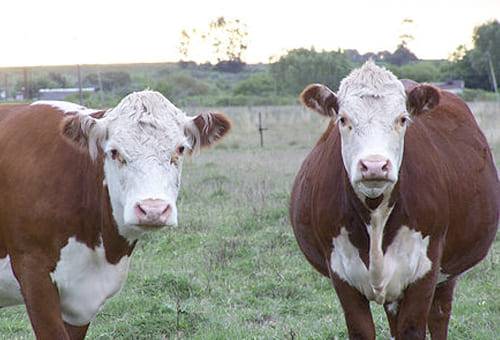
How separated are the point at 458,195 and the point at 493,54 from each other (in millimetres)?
51031

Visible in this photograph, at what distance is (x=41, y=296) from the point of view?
520 cm

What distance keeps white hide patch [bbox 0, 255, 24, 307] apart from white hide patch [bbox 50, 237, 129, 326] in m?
0.30

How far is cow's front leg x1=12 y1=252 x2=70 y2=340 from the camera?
17.1 ft

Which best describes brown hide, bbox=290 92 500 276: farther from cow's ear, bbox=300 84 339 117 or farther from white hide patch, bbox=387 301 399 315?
A: white hide patch, bbox=387 301 399 315

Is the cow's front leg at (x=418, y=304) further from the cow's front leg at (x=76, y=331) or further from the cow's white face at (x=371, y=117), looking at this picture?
the cow's front leg at (x=76, y=331)

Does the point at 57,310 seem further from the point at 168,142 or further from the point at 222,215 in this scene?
the point at 222,215

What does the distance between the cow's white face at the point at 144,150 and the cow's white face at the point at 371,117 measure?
72cm

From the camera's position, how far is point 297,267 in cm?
907

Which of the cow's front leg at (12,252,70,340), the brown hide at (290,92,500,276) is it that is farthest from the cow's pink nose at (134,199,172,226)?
the brown hide at (290,92,500,276)

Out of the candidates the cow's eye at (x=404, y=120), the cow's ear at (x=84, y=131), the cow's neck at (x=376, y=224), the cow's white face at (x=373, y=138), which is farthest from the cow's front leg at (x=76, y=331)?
the cow's eye at (x=404, y=120)

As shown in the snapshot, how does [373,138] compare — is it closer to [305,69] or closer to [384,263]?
[384,263]

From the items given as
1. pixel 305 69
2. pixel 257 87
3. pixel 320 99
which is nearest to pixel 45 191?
pixel 320 99

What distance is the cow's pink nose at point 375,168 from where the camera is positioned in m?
4.97

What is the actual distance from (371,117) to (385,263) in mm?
929
